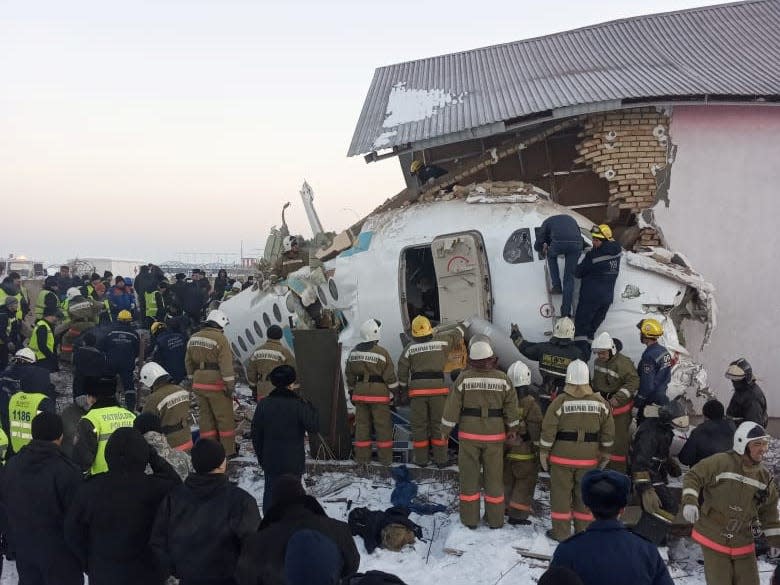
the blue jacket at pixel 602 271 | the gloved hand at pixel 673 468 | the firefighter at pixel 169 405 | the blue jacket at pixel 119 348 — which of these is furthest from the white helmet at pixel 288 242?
the gloved hand at pixel 673 468

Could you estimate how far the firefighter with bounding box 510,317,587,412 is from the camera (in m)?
6.93

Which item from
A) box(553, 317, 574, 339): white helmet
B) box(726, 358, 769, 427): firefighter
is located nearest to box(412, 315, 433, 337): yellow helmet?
box(553, 317, 574, 339): white helmet

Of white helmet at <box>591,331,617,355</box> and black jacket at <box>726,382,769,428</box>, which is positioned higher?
white helmet at <box>591,331,617,355</box>

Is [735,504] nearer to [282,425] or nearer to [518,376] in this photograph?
[518,376]

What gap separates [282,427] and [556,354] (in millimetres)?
3052

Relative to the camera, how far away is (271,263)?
11852mm

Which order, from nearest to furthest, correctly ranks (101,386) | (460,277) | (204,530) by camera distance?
(204,530) → (101,386) → (460,277)

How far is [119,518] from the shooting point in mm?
3684

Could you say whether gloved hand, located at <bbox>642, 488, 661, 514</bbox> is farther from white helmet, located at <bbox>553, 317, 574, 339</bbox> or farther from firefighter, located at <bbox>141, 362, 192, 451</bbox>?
firefighter, located at <bbox>141, 362, 192, 451</bbox>

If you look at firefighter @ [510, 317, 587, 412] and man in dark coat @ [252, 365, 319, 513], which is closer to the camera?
man in dark coat @ [252, 365, 319, 513]

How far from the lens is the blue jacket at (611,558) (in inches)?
114

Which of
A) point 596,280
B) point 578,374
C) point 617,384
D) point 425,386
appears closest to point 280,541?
point 578,374

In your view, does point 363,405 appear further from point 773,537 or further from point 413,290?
point 773,537

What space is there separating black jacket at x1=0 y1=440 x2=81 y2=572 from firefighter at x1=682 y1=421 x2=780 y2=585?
14.2 feet
